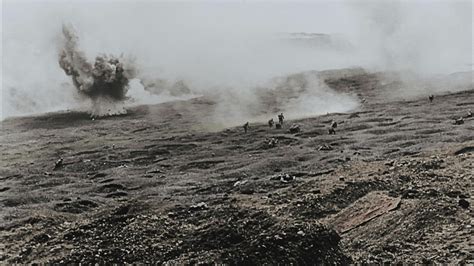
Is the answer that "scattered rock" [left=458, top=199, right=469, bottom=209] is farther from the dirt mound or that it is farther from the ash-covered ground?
the dirt mound

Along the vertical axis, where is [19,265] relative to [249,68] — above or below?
below

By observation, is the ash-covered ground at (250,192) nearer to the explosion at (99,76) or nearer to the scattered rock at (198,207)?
the scattered rock at (198,207)

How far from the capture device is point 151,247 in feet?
29.8

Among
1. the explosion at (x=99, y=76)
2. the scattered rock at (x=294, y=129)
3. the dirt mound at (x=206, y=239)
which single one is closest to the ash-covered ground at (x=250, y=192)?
the dirt mound at (x=206, y=239)

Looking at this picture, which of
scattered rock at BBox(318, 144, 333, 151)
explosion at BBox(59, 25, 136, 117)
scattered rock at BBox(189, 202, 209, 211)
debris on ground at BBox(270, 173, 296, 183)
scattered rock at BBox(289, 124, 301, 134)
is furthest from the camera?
explosion at BBox(59, 25, 136, 117)

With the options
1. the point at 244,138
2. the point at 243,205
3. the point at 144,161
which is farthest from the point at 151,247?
the point at 244,138

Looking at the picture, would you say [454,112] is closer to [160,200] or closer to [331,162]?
[331,162]

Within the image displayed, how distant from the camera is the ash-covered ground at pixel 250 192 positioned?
27.7 ft

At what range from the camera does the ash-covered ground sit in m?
8.45

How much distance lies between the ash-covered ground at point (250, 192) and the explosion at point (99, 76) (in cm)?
580

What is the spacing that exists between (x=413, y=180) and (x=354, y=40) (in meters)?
34.8

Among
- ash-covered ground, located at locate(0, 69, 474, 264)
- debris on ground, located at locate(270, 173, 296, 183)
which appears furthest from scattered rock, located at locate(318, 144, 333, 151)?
debris on ground, located at locate(270, 173, 296, 183)

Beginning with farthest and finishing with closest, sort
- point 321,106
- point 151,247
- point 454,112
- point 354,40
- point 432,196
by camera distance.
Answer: point 354,40, point 321,106, point 454,112, point 432,196, point 151,247

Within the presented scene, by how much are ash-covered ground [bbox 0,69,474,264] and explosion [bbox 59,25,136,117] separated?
19.0 feet
